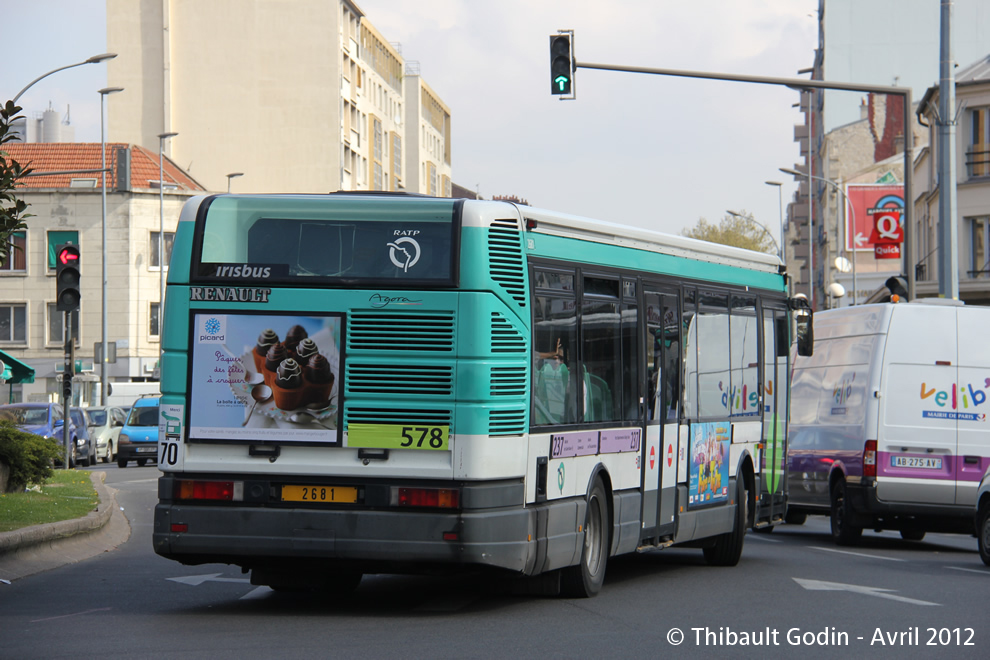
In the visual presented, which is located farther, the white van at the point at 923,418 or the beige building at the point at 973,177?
the beige building at the point at 973,177

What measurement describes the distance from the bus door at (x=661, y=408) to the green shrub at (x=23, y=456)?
1015 centimetres

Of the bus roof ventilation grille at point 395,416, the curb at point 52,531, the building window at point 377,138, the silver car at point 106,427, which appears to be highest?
the building window at point 377,138

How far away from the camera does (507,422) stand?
1067 cm

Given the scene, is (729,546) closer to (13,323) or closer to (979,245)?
(979,245)

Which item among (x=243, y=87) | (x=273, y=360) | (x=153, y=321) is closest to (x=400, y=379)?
(x=273, y=360)

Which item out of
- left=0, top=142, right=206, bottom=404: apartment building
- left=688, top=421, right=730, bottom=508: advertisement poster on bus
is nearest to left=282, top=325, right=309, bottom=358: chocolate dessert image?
left=688, top=421, right=730, bottom=508: advertisement poster on bus

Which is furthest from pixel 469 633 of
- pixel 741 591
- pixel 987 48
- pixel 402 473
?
pixel 987 48

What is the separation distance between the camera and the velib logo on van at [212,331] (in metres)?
10.8

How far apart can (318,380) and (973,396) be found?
11.1 meters

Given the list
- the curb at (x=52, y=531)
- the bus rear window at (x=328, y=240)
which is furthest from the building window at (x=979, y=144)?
the bus rear window at (x=328, y=240)

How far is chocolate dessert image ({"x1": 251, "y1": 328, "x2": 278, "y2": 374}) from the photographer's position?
35.2 ft

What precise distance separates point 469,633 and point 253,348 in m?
2.56

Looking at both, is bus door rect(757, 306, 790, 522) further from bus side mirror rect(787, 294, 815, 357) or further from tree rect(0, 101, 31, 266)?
tree rect(0, 101, 31, 266)

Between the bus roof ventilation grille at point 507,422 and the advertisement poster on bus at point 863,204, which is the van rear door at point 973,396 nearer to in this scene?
the bus roof ventilation grille at point 507,422
